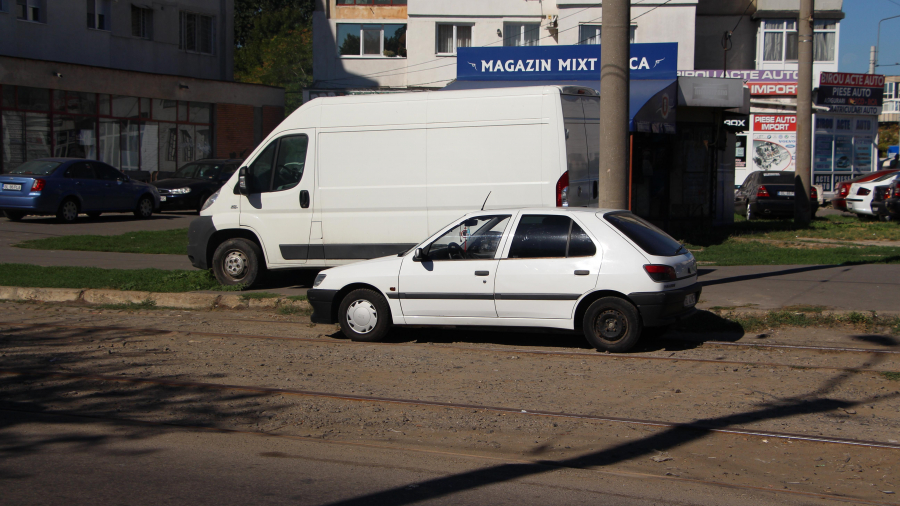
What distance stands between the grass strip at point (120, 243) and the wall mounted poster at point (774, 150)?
96.3 feet

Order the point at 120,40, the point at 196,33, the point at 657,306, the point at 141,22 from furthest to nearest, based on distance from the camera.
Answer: the point at 196,33
the point at 141,22
the point at 120,40
the point at 657,306

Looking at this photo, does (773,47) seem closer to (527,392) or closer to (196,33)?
(196,33)

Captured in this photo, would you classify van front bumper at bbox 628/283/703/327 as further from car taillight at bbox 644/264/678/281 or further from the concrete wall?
the concrete wall

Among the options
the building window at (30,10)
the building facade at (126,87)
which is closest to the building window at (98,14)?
the building facade at (126,87)

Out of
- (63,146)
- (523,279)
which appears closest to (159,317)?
(523,279)

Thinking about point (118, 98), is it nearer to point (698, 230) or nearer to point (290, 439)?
point (698, 230)

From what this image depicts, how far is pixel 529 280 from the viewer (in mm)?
7930

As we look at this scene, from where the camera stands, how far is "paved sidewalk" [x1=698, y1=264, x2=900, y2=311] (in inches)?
370

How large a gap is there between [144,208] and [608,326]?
716 inches

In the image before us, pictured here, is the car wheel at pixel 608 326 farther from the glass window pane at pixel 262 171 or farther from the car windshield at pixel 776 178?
the car windshield at pixel 776 178

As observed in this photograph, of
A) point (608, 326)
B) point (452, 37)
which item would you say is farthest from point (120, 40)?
point (608, 326)

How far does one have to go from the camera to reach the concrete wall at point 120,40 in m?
30.1

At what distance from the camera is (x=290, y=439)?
5.36 meters

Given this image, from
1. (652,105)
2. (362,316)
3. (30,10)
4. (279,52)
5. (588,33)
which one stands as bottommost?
(362,316)
